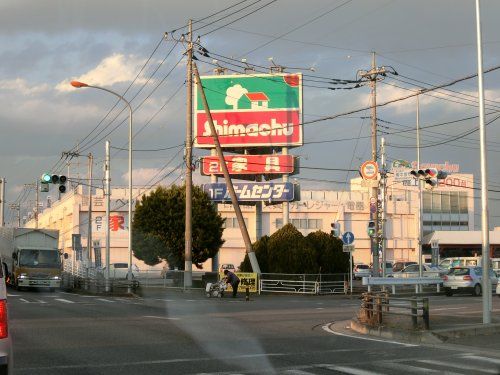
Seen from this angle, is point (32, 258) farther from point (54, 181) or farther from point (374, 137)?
point (374, 137)

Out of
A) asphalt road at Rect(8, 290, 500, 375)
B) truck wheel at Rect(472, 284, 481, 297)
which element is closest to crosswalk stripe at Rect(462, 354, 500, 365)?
asphalt road at Rect(8, 290, 500, 375)

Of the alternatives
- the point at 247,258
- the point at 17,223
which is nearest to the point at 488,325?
the point at 247,258

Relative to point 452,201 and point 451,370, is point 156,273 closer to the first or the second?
point 451,370

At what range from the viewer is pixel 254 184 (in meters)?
49.5

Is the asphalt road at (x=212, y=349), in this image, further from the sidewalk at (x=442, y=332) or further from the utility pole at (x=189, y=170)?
the utility pole at (x=189, y=170)

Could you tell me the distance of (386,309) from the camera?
18.0 meters

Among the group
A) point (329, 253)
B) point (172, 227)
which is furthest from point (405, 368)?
point (172, 227)

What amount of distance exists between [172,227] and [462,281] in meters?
20.2

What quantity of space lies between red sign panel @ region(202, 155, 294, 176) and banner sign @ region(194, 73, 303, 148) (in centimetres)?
96

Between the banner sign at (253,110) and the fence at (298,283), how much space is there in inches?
561

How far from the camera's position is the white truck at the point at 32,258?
40531 mm

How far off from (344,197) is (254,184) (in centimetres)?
4316

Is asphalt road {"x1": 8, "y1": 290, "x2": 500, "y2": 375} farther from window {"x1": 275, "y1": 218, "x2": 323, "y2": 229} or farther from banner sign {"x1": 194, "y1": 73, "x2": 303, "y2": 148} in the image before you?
window {"x1": 275, "y1": 218, "x2": 323, "y2": 229}

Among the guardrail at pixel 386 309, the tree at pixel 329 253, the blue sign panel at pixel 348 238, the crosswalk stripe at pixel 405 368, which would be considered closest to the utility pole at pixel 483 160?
the guardrail at pixel 386 309
